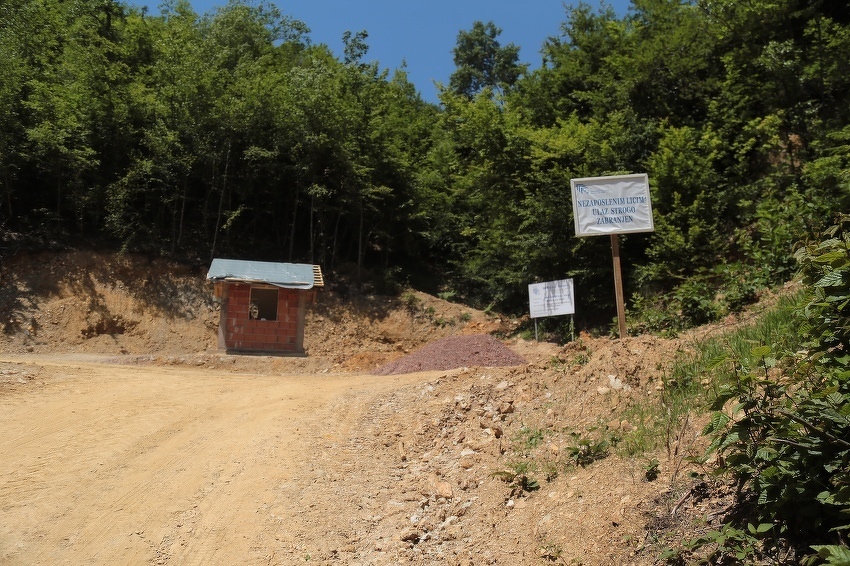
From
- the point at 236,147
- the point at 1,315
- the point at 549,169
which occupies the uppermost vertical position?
the point at 236,147

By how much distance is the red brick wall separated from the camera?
2152cm

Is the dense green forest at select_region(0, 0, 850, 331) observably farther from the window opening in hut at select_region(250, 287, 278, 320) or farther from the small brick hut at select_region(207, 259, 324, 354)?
the small brick hut at select_region(207, 259, 324, 354)

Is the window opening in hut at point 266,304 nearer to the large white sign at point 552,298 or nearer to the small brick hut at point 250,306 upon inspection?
the small brick hut at point 250,306

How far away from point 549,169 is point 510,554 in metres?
18.2

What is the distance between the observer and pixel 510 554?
17.8 ft

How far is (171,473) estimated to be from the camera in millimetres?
8516

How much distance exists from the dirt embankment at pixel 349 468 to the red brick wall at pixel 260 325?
6.68 m

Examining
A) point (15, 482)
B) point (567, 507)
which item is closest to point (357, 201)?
point (15, 482)

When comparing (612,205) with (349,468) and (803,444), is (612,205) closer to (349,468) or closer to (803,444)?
(349,468)

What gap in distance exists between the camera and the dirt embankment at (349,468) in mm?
A: 5660

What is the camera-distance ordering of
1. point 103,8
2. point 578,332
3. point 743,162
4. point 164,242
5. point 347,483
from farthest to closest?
point 103,8 → point 164,242 → point 578,332 → point 743,162 → point 347,483

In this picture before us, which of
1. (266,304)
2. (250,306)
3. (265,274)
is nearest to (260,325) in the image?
(250,306)

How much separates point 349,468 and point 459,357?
337 inches

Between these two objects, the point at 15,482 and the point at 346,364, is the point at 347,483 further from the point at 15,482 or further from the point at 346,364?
the point at 346,364
